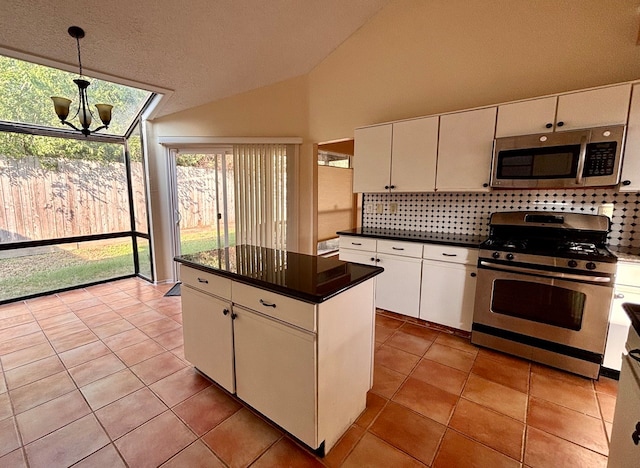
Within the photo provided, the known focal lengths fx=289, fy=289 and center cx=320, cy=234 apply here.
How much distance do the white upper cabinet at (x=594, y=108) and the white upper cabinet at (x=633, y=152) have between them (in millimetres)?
36

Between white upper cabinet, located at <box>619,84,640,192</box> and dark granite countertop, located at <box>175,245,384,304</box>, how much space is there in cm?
186

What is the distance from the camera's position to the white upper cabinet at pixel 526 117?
2.19m

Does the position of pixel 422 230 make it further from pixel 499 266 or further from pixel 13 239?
pixel 13 239

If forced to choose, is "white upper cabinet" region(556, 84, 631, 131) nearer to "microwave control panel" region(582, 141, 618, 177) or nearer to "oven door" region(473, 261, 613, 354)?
"microwave control panel" region(582, 141, 618, 177)

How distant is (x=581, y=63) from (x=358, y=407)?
3.03m

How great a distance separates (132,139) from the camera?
169 inches

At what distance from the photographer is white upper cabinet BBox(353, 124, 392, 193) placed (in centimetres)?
303

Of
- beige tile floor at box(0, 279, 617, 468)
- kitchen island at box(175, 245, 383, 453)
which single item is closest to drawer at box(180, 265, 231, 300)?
kitchen island at box(175, 245, 383, 453)

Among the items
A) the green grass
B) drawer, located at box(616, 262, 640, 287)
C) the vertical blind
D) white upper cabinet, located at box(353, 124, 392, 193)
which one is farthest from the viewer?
the vertical blind

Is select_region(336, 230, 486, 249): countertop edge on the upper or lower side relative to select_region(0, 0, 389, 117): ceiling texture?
lower

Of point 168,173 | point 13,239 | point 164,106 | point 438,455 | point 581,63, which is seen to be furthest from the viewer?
point 168,173

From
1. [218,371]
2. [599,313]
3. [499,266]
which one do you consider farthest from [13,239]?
[599,313]

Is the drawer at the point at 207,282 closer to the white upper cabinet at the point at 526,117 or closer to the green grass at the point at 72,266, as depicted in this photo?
the green grass at the point at 72,266

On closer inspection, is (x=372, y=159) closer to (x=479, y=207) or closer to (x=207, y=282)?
(x=479, y=207)
